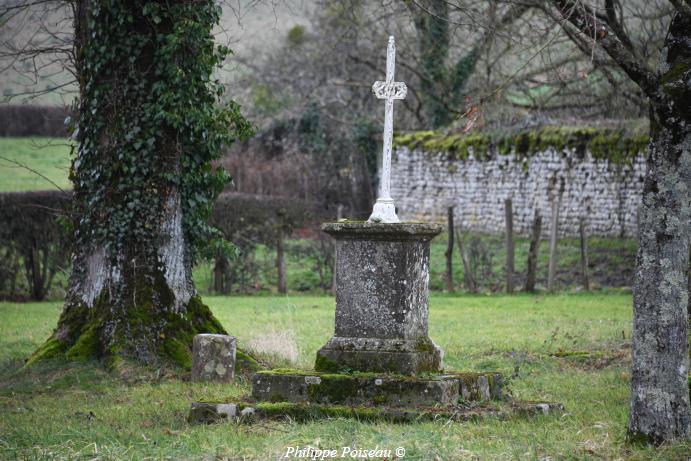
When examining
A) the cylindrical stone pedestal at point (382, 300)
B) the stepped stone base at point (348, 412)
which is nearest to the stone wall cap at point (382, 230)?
the cylindrical stone pedestal at point (382, 300)

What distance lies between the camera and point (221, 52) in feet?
35.1

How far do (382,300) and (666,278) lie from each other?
8.75 ft

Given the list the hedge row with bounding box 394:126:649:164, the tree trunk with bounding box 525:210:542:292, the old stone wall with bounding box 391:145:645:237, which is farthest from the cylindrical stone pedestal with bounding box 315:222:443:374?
the hedge row with bounding box 394:126:649:164

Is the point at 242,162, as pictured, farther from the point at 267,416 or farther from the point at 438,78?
the point at 267,416

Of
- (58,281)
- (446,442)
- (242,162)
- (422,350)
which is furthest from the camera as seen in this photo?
(242,162)

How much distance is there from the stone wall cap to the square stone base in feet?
3.13

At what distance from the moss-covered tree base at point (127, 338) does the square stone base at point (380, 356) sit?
232 cm

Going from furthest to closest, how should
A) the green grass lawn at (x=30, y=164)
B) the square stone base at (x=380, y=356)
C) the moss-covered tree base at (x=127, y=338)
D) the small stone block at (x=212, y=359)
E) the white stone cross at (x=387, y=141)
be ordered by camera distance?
the green grass lawn at (x=30, y=164) → the moss-covered tree base at (x=127, y=338) → the small stone block at (x=212, y=359) → the white stone cross at (x=387, y=141) → the square stone base at (x=380, y=356)

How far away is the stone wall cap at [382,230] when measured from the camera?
25.8ft

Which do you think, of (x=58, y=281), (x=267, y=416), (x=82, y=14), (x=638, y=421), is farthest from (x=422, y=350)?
(x=58, y=281)

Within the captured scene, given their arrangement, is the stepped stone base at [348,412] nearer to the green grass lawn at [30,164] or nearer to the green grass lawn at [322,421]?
the green grass lawn at [322,421]

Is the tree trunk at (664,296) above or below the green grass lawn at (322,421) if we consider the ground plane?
above

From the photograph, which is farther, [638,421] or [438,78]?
[438,78]

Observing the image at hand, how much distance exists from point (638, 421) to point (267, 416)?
9.74 feet
